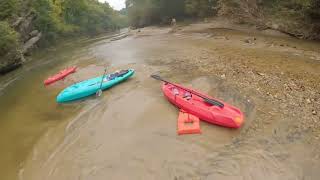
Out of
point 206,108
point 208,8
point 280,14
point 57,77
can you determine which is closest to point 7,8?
point 57,77

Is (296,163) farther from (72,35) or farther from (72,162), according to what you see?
(72,35)

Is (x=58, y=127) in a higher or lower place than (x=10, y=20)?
lower

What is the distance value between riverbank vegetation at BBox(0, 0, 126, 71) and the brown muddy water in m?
7.60

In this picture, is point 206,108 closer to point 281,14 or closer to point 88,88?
point 88,88

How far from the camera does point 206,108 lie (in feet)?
35.0

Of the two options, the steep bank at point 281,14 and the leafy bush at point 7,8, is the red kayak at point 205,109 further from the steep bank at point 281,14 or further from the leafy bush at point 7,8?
the leafy bush at point 7,8

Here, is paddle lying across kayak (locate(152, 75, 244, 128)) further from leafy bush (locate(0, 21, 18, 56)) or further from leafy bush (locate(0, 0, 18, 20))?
leafy bush (locate(0, 0, 18, 20))

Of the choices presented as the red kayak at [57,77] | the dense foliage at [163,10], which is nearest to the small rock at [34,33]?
the red kayak at [57,77]

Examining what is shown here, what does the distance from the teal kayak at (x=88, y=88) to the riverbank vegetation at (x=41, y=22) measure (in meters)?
10.7

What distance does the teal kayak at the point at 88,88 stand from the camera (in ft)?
47.6

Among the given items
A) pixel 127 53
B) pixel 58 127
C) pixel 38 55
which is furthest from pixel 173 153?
pixel 38 55

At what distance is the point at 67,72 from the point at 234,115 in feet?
38.4

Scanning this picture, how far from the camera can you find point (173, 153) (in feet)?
30.0

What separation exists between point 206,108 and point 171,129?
1207 mm
